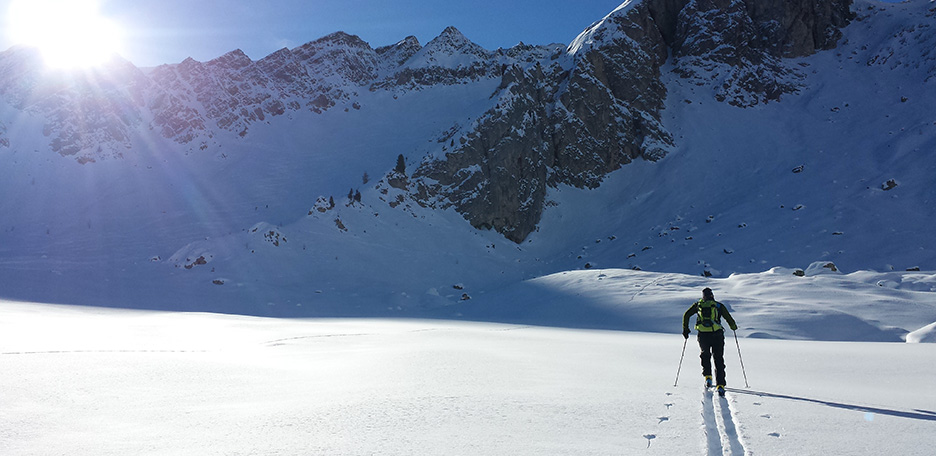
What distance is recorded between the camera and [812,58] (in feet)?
207

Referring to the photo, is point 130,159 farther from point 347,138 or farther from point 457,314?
point 457,314

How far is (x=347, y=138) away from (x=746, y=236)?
42293 millimetres

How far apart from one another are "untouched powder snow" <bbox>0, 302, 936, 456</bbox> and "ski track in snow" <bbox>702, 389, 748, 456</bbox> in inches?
1.1

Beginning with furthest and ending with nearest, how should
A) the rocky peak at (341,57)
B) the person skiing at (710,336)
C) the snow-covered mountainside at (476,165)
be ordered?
the rocky peak at (341,57) → the snow-covered mountainside at (476,165) → the person skiing at (710,336)

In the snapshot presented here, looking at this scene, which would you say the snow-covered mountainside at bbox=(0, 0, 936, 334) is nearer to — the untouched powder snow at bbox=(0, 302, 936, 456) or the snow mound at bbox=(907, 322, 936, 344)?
the snow mound at bbox=(907, 322, 936, 344)

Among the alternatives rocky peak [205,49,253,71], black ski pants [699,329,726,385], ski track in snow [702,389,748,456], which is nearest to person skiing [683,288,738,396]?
black ski pants [699,329,726,385]

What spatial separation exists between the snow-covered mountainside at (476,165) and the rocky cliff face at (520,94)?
11.6 inches

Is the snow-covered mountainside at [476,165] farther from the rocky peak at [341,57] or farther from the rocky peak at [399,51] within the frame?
the rocky peak at [399,51]

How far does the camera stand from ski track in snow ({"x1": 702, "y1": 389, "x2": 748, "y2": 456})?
4492 millimetres

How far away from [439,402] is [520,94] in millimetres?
52902

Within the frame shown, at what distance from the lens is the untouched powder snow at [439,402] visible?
14.4 ft

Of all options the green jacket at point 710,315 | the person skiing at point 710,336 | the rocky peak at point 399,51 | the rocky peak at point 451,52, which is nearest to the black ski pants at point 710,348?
the person skiing at point 710,336

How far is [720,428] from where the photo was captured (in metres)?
5.18

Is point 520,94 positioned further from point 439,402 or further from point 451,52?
point 439,402
